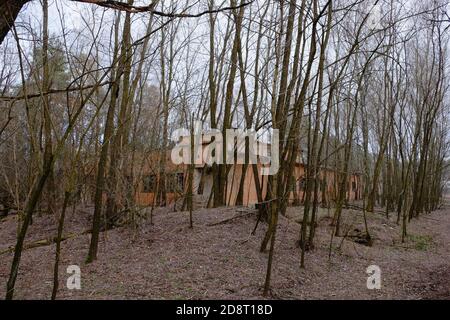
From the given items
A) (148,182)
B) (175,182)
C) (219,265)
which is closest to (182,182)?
(175,182)

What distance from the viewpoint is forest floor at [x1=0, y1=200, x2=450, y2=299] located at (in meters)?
4.36

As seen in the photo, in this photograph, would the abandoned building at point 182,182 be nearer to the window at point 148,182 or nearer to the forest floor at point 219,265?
the window at point 148,182

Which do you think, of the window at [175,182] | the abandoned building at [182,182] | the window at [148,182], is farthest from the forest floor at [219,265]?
the window at [175,182]

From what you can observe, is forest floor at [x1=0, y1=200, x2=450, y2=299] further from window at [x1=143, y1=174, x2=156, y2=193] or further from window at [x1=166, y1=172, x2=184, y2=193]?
window at [x1=166, y1=172, x2=184, y2=193]

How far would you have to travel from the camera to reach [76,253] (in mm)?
5980

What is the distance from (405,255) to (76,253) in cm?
608

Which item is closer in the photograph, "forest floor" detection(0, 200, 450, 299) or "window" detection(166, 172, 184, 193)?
"forest floor" detection(0, 200, 450, 299)

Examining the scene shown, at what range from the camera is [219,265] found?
514 centimetres

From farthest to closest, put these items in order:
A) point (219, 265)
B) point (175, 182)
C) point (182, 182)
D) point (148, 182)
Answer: point (182, 182) → point (175, 182) → point (148, 182) → point (219, 265)

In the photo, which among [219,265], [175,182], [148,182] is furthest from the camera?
[175,182]

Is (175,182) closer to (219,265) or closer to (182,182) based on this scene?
(182,182)

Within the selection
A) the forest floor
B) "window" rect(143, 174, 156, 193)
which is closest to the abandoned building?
"window" rect(143, 174, 156, 193)

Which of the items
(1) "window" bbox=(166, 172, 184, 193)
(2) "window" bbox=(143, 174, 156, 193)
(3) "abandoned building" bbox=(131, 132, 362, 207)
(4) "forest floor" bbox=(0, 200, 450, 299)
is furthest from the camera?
(1) "window" bbox=(166, 172, 184, 193)

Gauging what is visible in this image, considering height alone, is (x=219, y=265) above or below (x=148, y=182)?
below
